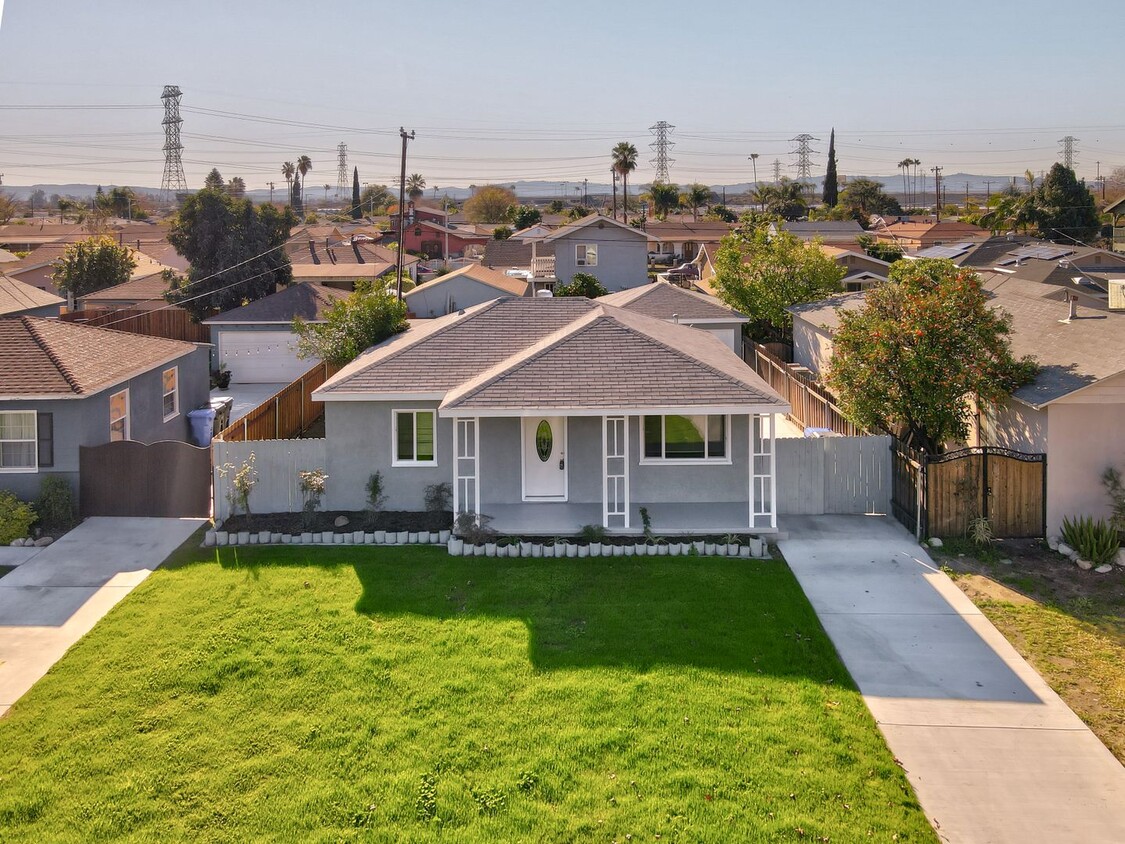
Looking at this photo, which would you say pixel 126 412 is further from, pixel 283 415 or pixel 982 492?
pixel 982 492

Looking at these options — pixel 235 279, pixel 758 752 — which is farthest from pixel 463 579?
pixel 235 279

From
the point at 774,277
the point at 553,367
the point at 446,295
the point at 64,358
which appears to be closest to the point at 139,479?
the point at 64,358

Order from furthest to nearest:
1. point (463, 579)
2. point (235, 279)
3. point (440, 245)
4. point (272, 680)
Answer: point (440, 245)
point (235, 279)
point (463, 579)
point (272, 680)

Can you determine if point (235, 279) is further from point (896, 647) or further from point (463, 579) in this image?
point (896, 647)

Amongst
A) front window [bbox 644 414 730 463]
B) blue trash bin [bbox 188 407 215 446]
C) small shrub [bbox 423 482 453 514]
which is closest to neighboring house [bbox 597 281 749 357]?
front window [bbox 644 414 730 463]

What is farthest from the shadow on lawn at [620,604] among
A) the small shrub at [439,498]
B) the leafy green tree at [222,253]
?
the leafy green tree at [222,253]
